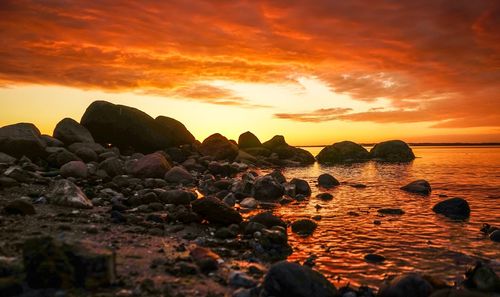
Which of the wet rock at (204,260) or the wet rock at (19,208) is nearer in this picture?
the wet rock at (204,260)

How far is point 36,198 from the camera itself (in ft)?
40.6

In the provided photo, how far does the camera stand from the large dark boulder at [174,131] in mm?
40594

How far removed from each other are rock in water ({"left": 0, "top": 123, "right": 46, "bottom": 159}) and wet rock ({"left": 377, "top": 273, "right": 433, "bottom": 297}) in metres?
23.6

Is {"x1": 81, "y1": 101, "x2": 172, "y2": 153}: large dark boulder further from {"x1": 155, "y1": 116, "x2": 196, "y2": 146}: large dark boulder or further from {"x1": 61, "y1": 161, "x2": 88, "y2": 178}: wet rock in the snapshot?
{"x1": 61, "y1": 161, "x2": 88, "y2": 178}: wet rock

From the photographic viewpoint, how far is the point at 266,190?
18906mm

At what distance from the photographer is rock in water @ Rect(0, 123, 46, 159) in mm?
24062

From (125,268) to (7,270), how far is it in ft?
5.86

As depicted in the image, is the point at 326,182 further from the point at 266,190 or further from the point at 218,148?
the point at 218,148

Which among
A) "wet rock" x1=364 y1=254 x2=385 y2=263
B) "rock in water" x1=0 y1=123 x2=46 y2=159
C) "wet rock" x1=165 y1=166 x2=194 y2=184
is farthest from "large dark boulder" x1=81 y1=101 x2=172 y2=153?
"wet rock" x1=364 y1=254 x2=385 y2=263

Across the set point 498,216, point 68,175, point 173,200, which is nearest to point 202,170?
point 68,175

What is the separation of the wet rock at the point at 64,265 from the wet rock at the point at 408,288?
4638mm

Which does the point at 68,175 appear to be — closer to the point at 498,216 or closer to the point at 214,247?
the point at 214,247

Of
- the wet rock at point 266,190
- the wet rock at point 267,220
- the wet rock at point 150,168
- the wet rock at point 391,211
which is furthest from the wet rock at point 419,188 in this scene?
the wet rock at point 150,168

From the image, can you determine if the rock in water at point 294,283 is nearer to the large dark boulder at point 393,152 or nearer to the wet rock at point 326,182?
the wet rock at point 326,182
